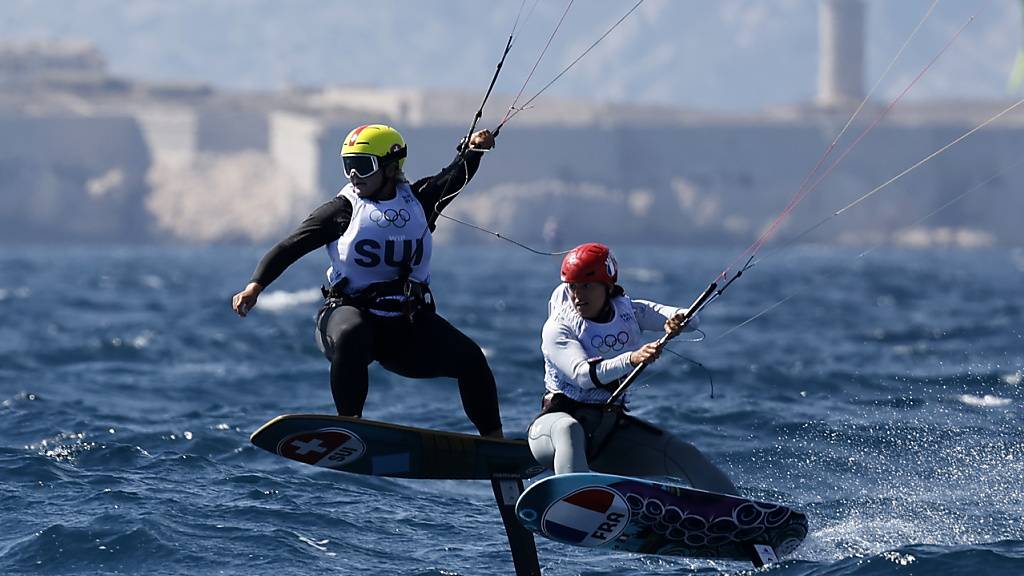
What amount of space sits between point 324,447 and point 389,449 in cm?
40

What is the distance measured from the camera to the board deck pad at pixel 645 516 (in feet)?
32.6

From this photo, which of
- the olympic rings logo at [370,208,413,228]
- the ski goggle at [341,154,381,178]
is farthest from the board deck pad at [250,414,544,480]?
the ski goggle at [341,154,381,178]

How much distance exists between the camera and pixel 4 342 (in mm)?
27047

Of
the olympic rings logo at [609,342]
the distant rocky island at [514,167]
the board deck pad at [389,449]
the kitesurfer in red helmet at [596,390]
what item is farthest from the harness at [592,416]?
the distant rocky island at [514,167]

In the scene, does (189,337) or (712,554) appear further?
(189,337)

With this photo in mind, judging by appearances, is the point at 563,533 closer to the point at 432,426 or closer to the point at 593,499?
the point at 593,499

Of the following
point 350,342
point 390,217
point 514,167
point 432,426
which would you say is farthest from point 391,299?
point 514,167

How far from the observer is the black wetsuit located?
1083 cm

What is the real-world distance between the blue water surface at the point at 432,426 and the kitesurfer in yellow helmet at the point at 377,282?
1.16 m

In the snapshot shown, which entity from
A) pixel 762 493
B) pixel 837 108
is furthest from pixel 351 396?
pixel 837 108

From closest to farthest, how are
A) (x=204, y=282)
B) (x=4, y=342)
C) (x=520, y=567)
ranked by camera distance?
(x=520, y=567)
(x=4, y=342)
(x=204, y=282)

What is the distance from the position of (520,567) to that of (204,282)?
49.1m

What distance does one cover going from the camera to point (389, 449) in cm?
1081

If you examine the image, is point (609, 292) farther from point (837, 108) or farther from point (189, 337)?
point (837, 108)
